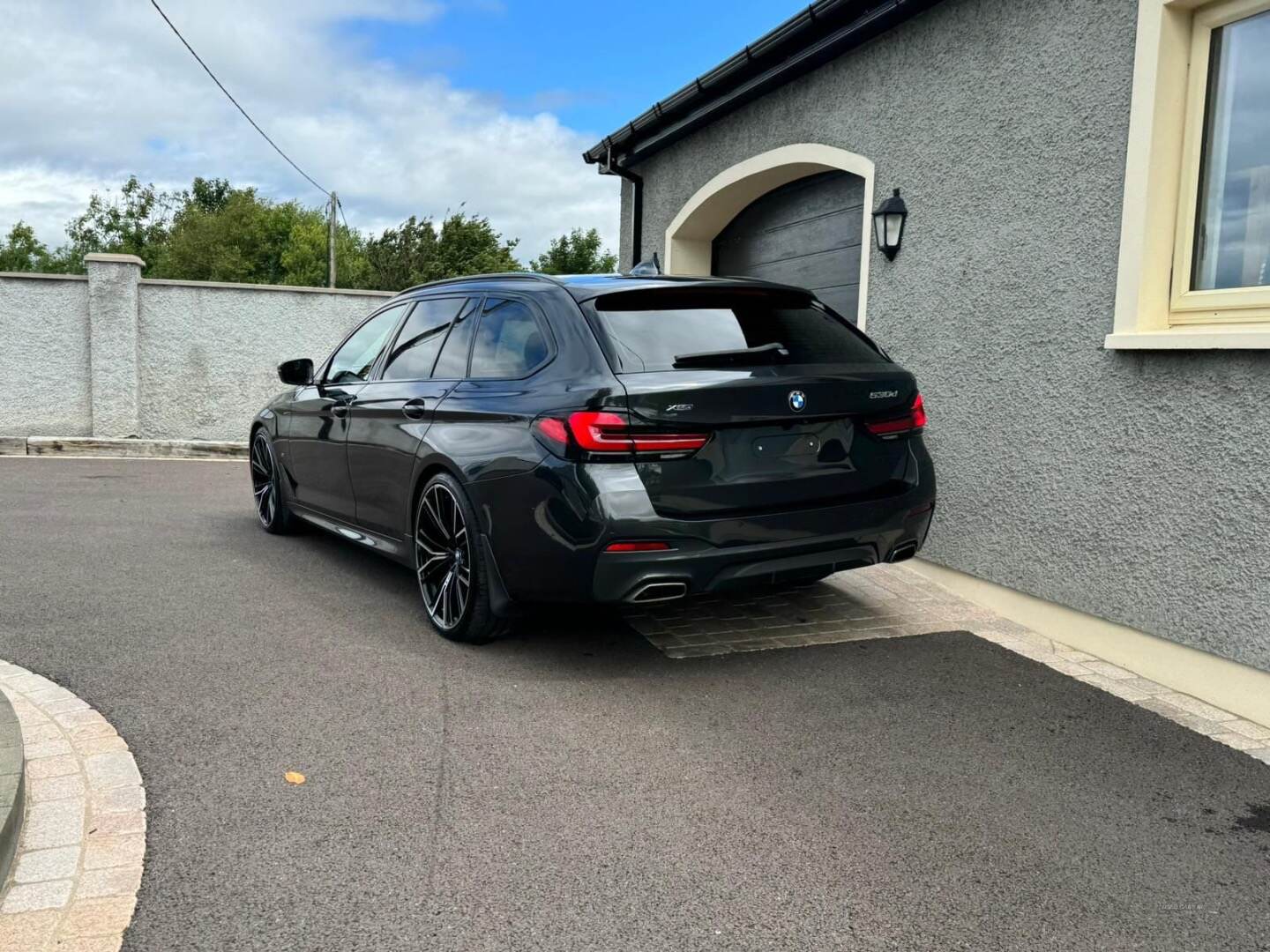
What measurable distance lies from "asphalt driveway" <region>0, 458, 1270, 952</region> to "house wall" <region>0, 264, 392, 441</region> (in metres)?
8.83

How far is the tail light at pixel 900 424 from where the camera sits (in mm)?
4555

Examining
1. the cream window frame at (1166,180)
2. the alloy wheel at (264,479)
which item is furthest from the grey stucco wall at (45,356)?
the cream window frame at (1166,180)

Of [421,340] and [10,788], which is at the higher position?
[421,340]

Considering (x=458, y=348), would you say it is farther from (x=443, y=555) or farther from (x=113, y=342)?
(x=113, y=342)

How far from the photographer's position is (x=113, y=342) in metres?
13.3

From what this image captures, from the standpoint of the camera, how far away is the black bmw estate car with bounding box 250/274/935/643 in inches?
161

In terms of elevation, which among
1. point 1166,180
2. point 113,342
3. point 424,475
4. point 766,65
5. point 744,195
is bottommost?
point 424,475

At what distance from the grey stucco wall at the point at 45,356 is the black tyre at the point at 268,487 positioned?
7.02m

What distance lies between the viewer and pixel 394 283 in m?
55.7

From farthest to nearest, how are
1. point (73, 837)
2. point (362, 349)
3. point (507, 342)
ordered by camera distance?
point (362, 349) → point (507, 342) → point (73, 837)

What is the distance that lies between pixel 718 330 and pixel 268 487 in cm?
437

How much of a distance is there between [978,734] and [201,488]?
8365mm

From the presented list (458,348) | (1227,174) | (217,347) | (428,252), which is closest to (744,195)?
(458,348)

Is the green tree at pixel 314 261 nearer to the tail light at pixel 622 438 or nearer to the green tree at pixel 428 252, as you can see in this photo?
the green tree at pixel 428 252
